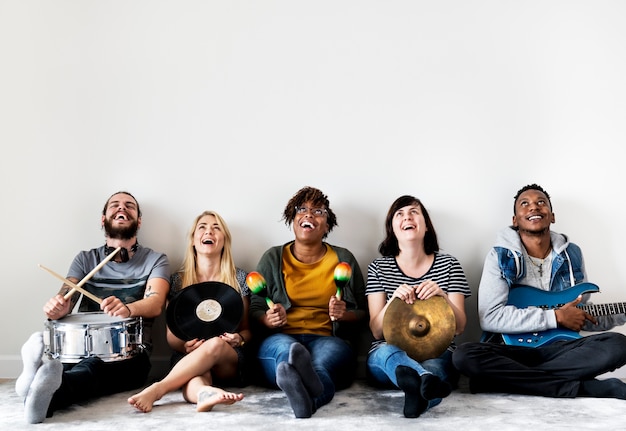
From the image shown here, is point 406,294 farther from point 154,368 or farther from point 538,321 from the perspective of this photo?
point 154,368

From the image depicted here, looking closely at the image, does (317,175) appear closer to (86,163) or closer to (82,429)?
(86,163)

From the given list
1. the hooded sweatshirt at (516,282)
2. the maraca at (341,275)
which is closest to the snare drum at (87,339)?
the maraca at (341,275)

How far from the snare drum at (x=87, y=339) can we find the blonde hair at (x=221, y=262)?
601mm

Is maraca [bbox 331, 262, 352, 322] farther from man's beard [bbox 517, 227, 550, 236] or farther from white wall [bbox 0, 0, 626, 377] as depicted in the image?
man's beard [bbox 517, 227, 550, 236]

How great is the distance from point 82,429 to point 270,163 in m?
1.98

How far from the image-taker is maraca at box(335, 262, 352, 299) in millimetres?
3395

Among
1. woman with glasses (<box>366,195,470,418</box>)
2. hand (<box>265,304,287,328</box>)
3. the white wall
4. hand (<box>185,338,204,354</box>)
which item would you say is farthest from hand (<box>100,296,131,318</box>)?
woman with glasses (<box>366,195,470,418</box>)

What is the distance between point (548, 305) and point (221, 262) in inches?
72.0

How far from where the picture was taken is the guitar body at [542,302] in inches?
134

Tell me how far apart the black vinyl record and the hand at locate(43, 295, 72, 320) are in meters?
0.52

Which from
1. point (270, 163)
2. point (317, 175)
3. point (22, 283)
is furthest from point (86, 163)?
point (317, 175)

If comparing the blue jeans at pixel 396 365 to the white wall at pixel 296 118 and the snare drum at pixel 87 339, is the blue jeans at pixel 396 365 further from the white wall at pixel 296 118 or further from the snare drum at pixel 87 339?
the snare drum at pixel 87 339

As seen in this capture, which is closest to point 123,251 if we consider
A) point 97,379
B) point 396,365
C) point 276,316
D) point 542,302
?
point 97,379

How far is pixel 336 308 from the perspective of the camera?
11.1ft
